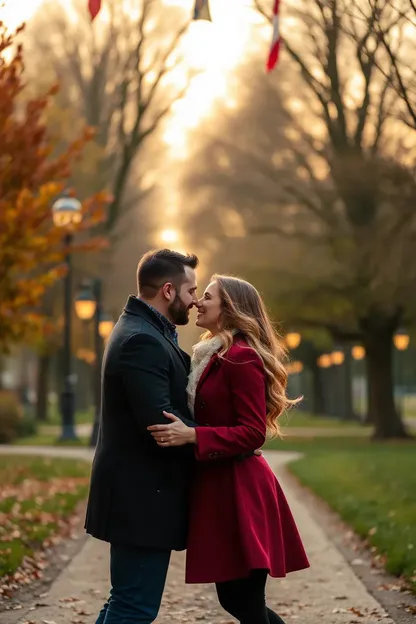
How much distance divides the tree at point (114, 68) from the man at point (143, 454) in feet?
87.0

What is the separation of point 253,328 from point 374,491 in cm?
1056

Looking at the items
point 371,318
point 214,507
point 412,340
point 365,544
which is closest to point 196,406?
point 214,507

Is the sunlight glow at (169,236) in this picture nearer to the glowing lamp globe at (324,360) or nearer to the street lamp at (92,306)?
the street lamp at (92,306)

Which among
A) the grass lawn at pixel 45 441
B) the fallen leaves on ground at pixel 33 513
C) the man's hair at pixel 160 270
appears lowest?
the fallen leaves on ground at pixel 33 513

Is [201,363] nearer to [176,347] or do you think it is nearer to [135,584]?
[176,347]

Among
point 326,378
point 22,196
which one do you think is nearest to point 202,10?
point 22,196

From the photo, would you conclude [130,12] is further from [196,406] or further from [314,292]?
[196,406]

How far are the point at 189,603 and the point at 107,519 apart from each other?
10.3 feet

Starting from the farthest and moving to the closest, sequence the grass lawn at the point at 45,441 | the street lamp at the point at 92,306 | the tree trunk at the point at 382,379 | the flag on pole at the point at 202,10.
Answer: the tree trunk at the point at 382,379
the grass lawn at the point at 45,441
the street lamp at the point at 92,306
the flag on pole at the point at 202,10

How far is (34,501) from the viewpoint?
13.5m

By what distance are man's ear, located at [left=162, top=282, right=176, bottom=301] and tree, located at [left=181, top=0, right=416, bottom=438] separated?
61.1ft

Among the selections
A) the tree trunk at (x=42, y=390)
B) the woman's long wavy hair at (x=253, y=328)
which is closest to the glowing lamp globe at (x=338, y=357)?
the tree trunk at (x=42, y=390)

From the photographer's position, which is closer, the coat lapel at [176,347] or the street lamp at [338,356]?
the coat lapel at [176,347]

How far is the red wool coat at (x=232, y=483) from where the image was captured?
505cm
